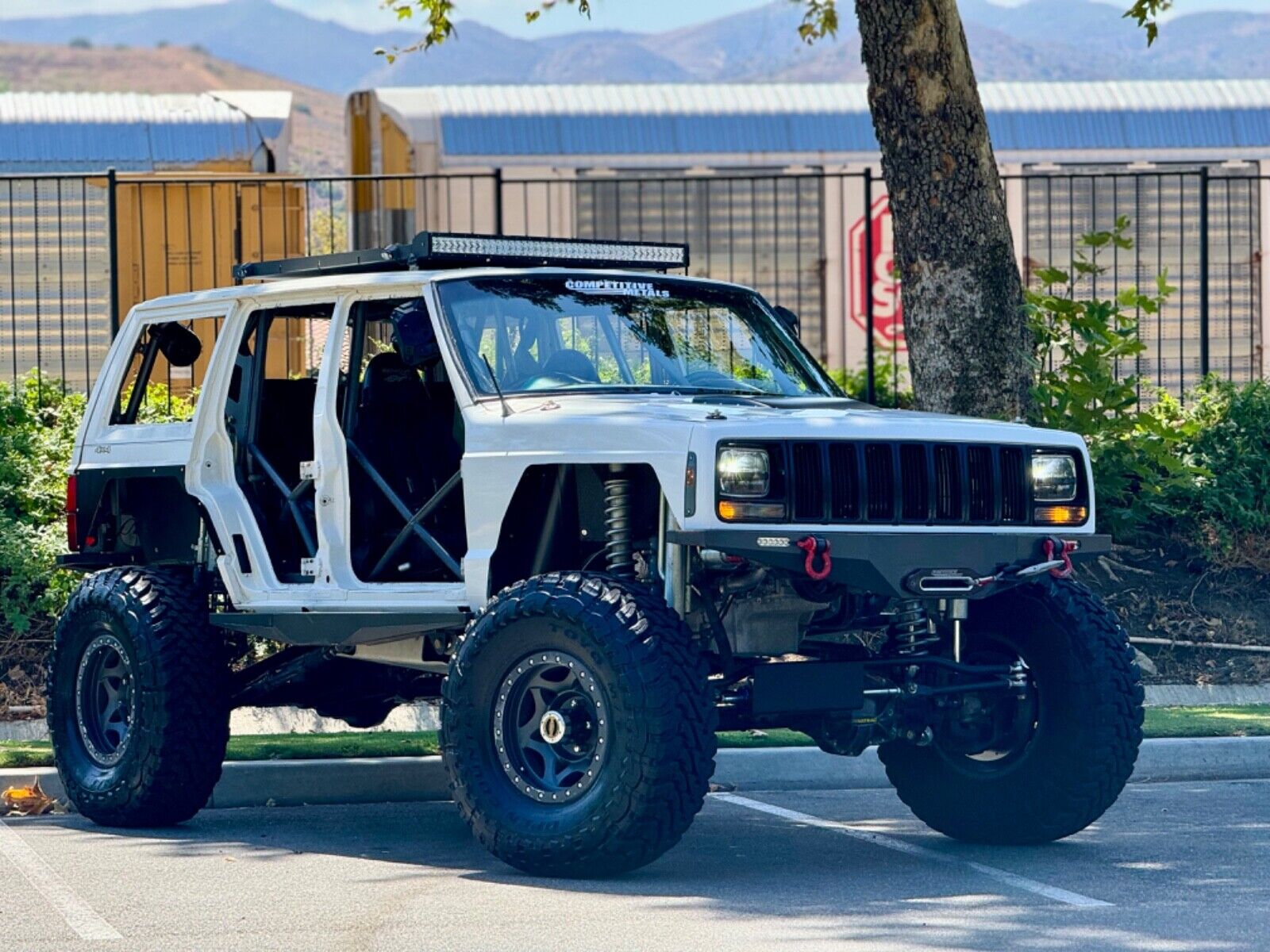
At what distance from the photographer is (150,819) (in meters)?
8.93

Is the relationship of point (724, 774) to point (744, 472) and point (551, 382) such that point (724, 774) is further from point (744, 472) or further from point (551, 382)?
point (744, 472)

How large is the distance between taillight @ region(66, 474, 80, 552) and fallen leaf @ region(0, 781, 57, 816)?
105cm

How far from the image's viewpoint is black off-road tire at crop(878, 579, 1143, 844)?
26.5ft

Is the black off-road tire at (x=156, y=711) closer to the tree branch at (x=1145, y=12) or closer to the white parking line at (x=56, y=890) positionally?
the white parking line at (x=56, y=890)

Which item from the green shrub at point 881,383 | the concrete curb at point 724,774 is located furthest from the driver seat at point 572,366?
the green shrub at point 881,383

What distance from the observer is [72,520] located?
383 inches

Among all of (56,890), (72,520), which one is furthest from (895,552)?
(72,520)

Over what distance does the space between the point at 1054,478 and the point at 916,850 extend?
149cm

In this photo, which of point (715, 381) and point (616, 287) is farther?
point (616, 287)

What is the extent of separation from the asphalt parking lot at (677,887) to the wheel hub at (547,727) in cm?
34

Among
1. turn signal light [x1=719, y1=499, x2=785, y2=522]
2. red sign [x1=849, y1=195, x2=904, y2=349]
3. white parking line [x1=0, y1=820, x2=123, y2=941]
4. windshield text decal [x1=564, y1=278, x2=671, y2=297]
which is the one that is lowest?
white parking line [x1=0, y1=820, x2=123, y2=941]

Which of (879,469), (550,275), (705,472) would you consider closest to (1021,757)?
(879,469)

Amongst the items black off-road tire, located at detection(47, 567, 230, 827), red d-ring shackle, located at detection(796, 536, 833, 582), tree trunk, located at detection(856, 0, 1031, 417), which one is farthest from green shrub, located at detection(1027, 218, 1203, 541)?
red d-ring shackle, located at detection(796, 536, 833, 582)

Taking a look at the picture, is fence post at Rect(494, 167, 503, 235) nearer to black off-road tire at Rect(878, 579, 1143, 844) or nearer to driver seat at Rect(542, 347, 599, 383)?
driver seat at Rect(542, 347, 599, 383)
